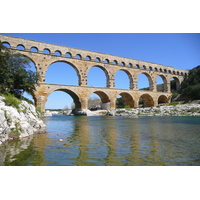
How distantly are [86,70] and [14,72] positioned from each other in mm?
18781

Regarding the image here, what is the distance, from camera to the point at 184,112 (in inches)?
893

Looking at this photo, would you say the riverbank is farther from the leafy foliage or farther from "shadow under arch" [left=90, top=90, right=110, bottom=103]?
the leafy foliage

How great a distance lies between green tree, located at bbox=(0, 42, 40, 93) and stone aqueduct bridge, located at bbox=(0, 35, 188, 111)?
41.5 feet

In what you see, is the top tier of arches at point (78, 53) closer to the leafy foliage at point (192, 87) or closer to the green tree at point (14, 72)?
the leafy foliage at point (192, 87)

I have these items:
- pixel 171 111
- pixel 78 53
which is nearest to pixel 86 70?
pixel 78 53

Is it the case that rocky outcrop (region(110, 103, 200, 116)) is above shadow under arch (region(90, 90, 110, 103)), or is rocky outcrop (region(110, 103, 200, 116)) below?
below

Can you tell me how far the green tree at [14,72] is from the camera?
10997 mm

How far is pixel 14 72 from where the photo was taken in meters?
11.9

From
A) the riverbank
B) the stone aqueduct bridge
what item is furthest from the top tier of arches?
the riverbank

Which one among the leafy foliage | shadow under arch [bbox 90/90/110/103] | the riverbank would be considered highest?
the leafy foliage

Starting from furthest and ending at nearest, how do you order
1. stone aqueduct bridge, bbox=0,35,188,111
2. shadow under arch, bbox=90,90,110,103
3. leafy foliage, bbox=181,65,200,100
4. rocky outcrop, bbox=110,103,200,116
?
leafy foliage, bbox=181,65,200,100
shadow under arch, bbox=90,90,110,103
stone aqueduct bridge, bbox=0,35,188,111
rocky outcrop, bbox=110,103,200,116

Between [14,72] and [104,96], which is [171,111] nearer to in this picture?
[104,96]

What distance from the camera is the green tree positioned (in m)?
11.0

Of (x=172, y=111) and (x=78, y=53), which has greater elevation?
(x=78, y=53)
